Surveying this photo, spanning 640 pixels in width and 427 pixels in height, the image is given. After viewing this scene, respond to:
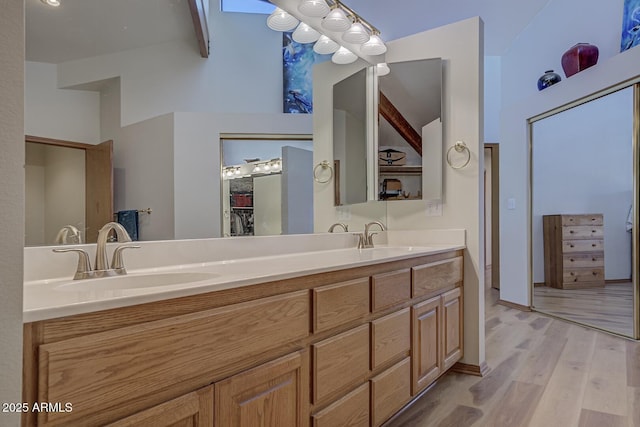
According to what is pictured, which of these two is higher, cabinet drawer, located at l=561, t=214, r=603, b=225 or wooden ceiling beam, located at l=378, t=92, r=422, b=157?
wooden ceiling beam, located at l=378, t=92, r=422, b=157

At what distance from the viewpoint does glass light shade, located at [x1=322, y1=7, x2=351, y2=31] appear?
2.26 metres

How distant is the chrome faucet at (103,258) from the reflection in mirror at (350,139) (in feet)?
4.32

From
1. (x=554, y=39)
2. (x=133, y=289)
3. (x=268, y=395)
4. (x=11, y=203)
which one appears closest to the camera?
(x=11, y=203)

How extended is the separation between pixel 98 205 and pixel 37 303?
2.22 feet

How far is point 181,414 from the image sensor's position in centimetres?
84

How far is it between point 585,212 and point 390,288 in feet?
12.1

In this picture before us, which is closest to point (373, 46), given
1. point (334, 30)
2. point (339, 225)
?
point (334, 30)

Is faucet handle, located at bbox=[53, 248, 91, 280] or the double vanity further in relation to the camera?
faucet handle, located at bbox=[53, 248, 91, 280]

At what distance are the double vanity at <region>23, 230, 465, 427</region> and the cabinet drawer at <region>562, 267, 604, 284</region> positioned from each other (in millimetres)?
2926

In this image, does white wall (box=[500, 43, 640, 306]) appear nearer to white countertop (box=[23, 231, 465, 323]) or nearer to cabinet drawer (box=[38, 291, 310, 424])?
white countertop (box=[23, 231, 465, 323])

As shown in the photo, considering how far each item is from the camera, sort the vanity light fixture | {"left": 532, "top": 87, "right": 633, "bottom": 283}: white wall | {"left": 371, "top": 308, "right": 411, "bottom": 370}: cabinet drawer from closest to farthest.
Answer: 1. {"left": 371, "top": 308, "right": 411, "bottom": 370}: cabinet drawer
2. the vanity light fixture
3. {"left": 532, "top": 87, "right": 633, "bottom": 283}: white wall

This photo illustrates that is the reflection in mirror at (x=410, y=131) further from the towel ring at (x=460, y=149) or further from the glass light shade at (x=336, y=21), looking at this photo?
the glass light shade at (x=336, y=21)

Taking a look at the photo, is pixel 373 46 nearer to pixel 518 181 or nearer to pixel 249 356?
pixel 249 356

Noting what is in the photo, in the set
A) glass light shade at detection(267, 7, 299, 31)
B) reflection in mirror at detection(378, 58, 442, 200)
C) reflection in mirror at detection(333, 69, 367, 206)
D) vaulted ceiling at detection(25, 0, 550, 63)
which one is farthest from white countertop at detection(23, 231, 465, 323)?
glass light shade at detection(267, 7, 299, 31)
